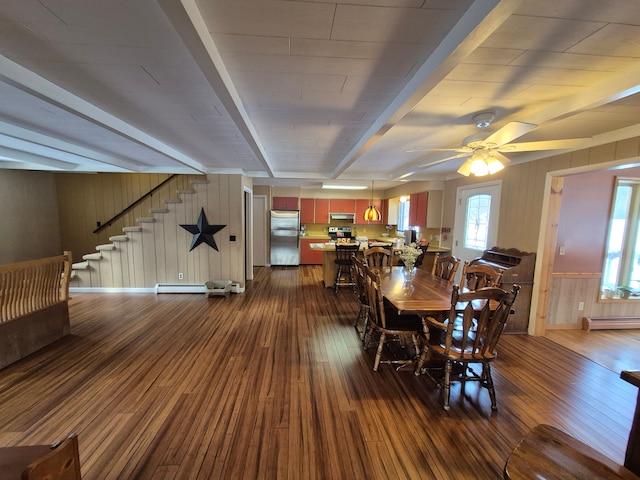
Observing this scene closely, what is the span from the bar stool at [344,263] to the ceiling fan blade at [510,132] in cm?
300

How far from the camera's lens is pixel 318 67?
61.4 inches

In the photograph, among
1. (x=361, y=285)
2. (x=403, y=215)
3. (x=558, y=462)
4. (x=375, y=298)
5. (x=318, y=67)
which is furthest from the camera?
(x=403, y=215)

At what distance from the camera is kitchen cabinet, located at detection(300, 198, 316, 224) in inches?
296

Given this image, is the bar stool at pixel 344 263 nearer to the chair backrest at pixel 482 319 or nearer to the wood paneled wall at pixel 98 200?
the chair backrest at pixel 482 319

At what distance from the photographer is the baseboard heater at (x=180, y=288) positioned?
4.83 metres

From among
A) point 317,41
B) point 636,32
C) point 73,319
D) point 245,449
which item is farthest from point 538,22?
point 73,319

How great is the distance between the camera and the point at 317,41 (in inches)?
52.4

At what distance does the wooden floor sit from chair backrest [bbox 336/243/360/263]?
200 centimetres

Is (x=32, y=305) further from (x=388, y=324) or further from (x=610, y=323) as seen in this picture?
(x=610, y=323)

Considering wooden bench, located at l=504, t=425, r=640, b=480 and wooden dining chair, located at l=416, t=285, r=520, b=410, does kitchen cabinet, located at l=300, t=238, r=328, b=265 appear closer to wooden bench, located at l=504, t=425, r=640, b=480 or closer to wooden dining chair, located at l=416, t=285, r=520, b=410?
wooden dining chair, located at l=416, t=285, r=520, b=410

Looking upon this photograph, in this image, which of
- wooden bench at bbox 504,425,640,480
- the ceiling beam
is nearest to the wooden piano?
wooden bench at bbox 504,425,640,480

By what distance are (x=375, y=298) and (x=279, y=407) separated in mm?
1232

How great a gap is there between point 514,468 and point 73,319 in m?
4.99

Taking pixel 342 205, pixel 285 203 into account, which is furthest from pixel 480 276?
pixel 285 203
